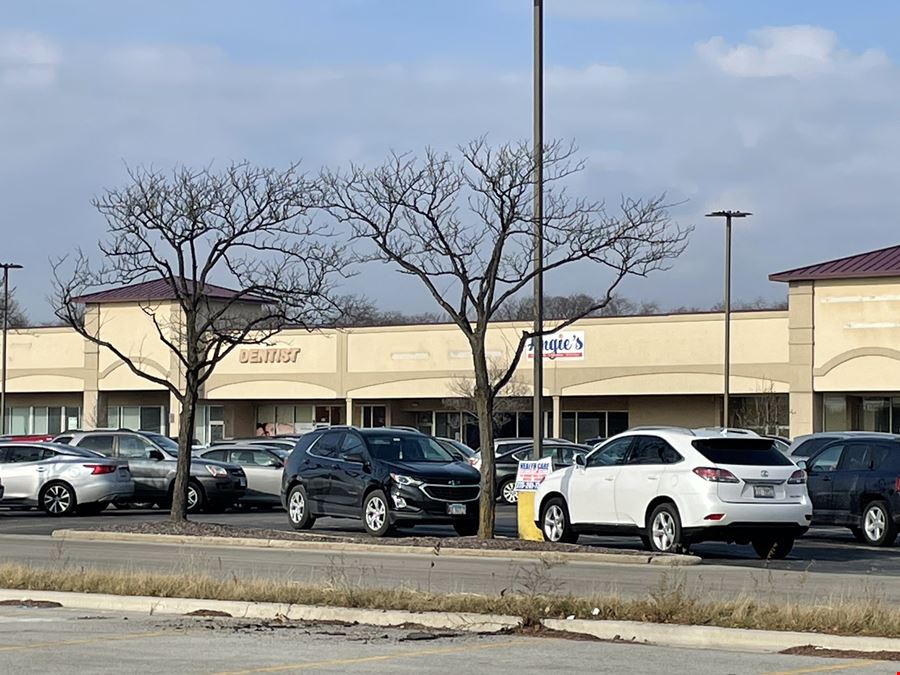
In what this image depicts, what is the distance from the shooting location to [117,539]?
24234 millimetres

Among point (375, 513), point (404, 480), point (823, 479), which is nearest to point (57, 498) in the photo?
point (375, 513)

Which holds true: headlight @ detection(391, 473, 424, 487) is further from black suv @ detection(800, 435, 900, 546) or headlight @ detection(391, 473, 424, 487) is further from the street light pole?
black suv @ detection(800, 435, 900, 546)

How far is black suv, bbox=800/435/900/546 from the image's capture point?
24.0 meters

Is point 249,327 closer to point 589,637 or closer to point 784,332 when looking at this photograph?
point 589,637

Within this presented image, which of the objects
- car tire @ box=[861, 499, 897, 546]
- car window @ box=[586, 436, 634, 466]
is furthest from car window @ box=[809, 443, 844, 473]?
car window @ box=[586, 436, 634, 466]

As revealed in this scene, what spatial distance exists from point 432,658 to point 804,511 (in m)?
10.9

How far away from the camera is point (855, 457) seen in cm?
2492

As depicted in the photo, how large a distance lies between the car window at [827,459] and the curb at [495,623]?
13389mm

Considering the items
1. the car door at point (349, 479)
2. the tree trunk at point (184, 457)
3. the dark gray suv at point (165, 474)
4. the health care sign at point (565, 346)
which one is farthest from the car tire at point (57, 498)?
the health care sign at point (565, 346)

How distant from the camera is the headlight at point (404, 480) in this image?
24.1 metres

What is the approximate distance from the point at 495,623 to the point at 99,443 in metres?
22.9

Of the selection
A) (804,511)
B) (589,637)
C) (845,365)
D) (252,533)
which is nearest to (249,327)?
(252,533)

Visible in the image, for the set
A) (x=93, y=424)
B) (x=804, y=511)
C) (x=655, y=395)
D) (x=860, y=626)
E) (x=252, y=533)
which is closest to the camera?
(x=860, y=626)

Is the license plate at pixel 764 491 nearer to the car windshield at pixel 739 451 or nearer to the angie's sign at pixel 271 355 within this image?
the car windshield at pixel 739 451
